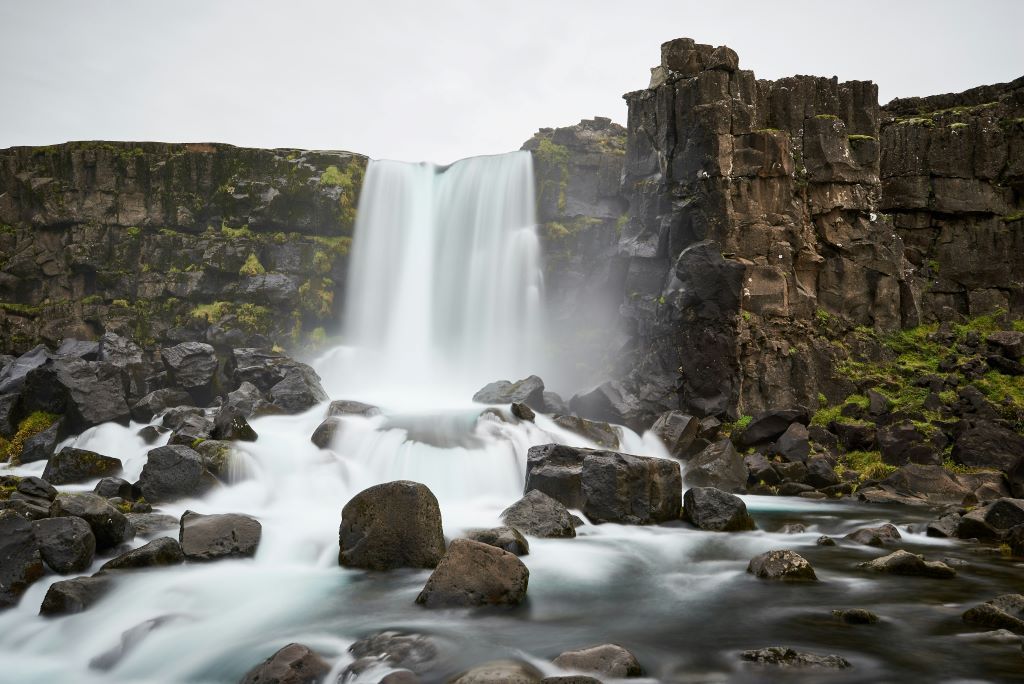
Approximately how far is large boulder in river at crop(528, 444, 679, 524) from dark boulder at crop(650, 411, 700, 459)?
18.0ft

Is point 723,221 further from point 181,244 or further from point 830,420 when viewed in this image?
point 181,244

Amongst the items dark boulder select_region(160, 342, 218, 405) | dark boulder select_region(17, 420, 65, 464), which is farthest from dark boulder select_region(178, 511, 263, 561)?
dark boulder select_region(160, 342, 218, 405)

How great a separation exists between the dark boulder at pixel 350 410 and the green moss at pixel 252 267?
464 inches

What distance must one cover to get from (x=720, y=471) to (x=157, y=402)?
48.6 feet

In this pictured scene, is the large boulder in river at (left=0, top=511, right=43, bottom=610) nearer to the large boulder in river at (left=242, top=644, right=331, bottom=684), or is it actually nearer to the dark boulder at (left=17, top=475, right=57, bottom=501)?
the dark boulder at (left=17, top=475, right=57, bottom=501)

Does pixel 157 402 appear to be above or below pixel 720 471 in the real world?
above

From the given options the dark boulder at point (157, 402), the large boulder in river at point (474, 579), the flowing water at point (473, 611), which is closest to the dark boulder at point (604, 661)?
the flowing water at point (473, 611)

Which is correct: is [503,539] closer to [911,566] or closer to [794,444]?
[911,566]

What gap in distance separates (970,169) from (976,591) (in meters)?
18.3

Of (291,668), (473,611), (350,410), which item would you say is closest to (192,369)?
(350,410)

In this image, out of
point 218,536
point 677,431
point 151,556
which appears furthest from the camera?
point 677,431

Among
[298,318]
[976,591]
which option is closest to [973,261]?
[976,591]

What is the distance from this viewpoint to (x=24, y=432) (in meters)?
18.0

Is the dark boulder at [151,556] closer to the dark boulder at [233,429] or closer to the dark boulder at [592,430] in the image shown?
the dark boulder at [233,429]
